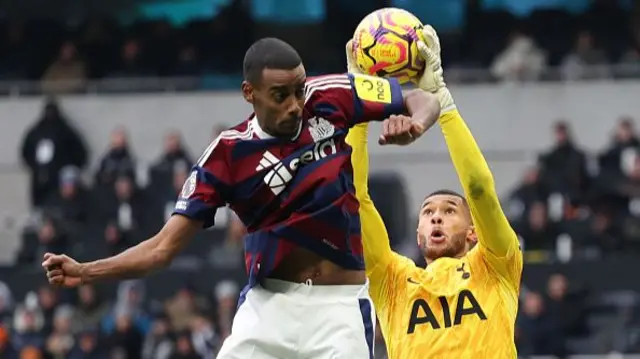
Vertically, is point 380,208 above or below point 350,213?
below

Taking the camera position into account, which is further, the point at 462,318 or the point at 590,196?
the point at 590,196

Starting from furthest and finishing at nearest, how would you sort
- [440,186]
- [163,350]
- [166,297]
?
[440,186] → [166,297] → [163,350]

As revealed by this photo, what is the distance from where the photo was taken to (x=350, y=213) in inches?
267

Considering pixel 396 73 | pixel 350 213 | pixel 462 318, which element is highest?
pixel 396 73

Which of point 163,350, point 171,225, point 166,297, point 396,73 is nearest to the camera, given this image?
point 171,225

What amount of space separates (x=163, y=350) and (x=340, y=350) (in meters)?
8.79

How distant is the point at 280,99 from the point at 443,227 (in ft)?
5.00

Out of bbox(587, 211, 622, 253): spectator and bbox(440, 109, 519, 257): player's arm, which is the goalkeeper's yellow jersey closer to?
bbox(440, 109, 519, 257): player's arm

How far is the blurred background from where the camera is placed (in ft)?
51.5

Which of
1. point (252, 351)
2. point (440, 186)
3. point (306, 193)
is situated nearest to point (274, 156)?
point (306, 193)

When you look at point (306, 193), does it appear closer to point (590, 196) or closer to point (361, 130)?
point (361, 130)

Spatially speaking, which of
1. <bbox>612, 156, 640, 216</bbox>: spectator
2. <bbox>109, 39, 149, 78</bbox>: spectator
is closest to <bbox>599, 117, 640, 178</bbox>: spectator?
<bbox>612, 156, 640, 216</bbox>: spectator

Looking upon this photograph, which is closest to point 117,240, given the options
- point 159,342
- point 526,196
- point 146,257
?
point 159,342

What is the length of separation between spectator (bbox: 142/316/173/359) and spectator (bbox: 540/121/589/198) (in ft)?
13.2
